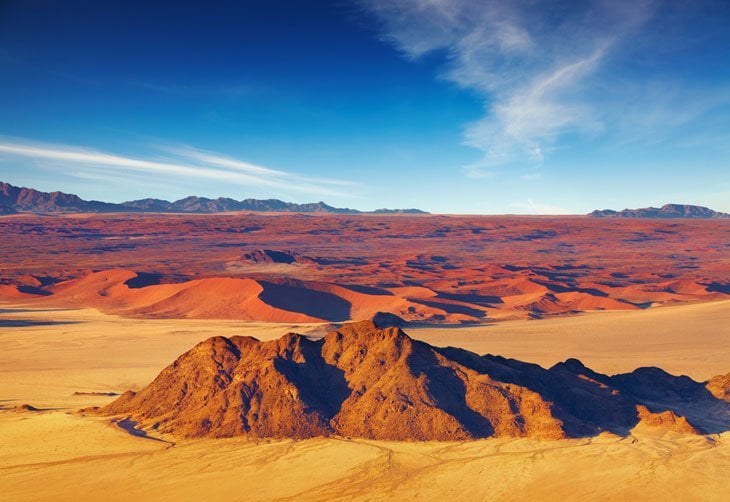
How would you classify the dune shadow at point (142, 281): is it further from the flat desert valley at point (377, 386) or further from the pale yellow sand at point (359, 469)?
the pale yellow sand at point (359, 469)

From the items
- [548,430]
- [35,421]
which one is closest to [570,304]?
[548,430]

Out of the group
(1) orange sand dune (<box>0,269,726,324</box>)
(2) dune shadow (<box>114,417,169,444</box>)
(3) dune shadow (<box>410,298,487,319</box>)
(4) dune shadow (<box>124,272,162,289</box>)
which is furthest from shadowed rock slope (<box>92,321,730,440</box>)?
(4) dune shadow (<box>124,272,162,289</box>)

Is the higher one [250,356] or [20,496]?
[250,356]

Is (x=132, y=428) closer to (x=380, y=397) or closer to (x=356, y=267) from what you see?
(x=380, y=397)

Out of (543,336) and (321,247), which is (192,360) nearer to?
(543,336)

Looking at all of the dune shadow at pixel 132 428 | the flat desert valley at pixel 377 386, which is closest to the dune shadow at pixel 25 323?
the flat desert valley at pixel 377 386
